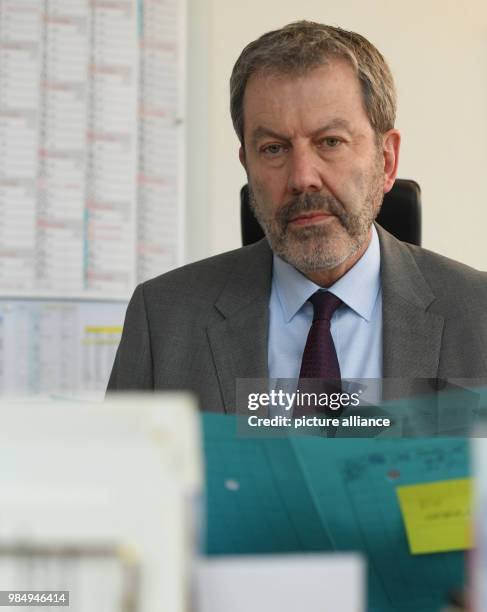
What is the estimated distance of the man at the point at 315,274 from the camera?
155cm

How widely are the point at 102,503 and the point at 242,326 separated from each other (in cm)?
113

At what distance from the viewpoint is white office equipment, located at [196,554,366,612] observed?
521 millimetres

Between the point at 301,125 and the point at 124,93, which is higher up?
the point at 124,93

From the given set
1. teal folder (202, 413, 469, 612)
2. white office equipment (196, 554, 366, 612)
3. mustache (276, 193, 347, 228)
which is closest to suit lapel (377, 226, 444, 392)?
mustache (276, 193, 347, 228)

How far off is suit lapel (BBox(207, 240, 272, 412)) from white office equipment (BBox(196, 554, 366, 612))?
995 millimetres

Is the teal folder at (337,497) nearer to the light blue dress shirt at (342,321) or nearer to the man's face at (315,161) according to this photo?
the light blue dress shirt at (342,321)

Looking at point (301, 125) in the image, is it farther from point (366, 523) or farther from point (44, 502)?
point (44, 502)

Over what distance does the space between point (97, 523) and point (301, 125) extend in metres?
1.19

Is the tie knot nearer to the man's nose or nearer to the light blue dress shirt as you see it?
the light blue dress shirt

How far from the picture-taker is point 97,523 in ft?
1.54

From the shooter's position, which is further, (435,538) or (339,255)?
(339,255)

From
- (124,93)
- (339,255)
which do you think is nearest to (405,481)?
(339,255)

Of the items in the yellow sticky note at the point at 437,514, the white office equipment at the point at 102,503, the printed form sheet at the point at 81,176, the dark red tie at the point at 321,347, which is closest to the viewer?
the white office equipment at the point at 102,503

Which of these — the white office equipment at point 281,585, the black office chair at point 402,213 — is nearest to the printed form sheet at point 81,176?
the black office chair at point 402,213
